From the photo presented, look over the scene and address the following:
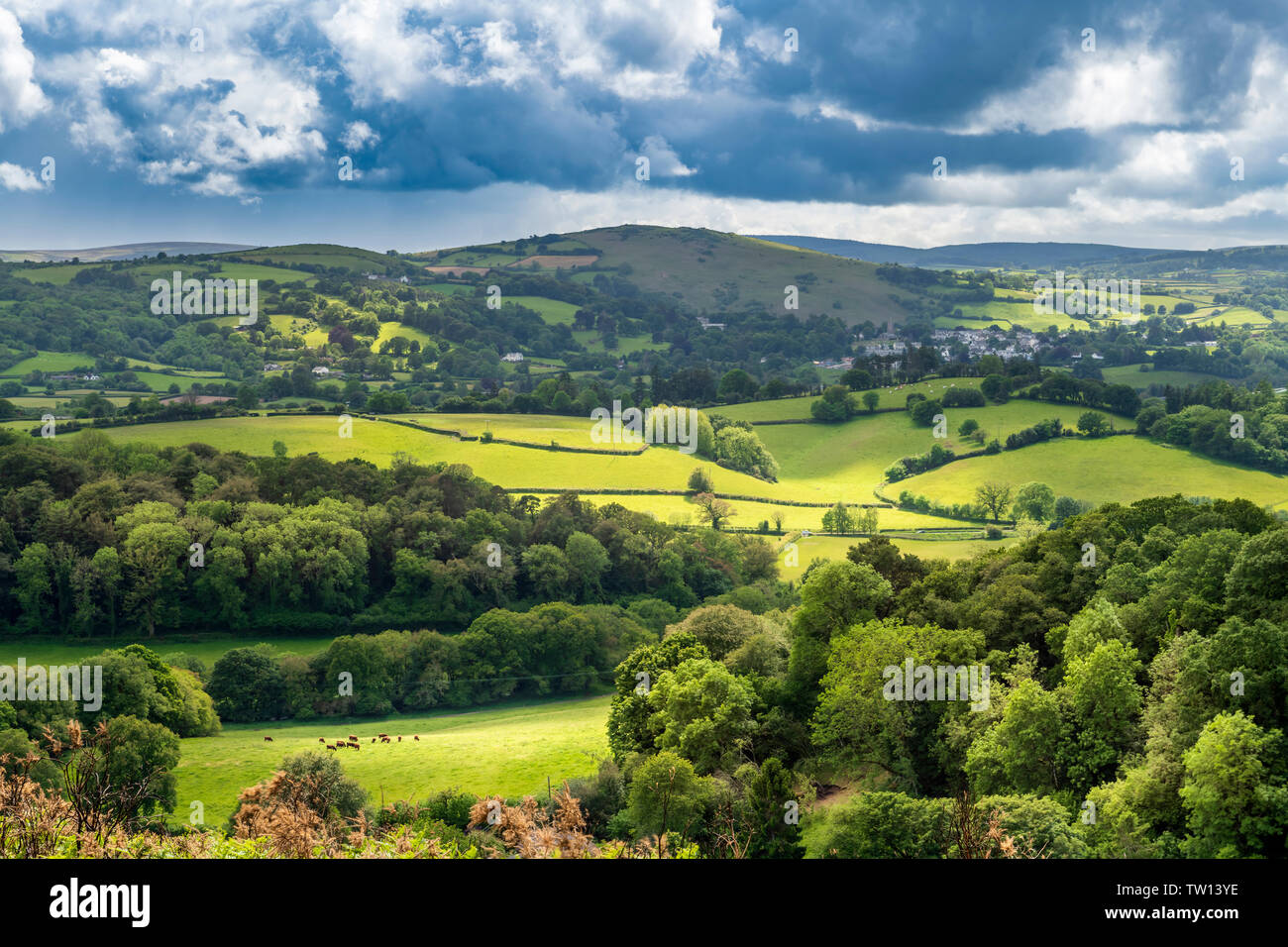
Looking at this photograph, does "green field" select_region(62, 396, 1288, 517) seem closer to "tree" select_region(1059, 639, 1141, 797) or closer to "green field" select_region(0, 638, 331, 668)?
"green field" select_region(0, 638, 331, 668)

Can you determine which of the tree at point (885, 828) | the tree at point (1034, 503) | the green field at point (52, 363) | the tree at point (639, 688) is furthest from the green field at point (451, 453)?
the tree at point (885, 828)

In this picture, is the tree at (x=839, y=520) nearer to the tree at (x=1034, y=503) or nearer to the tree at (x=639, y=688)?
the tree at (x=1034, y=503)

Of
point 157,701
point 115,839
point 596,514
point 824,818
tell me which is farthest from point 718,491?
point 115,839

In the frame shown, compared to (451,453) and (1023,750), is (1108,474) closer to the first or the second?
(451,453)

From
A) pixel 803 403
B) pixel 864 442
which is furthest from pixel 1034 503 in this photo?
pixel 803 403
